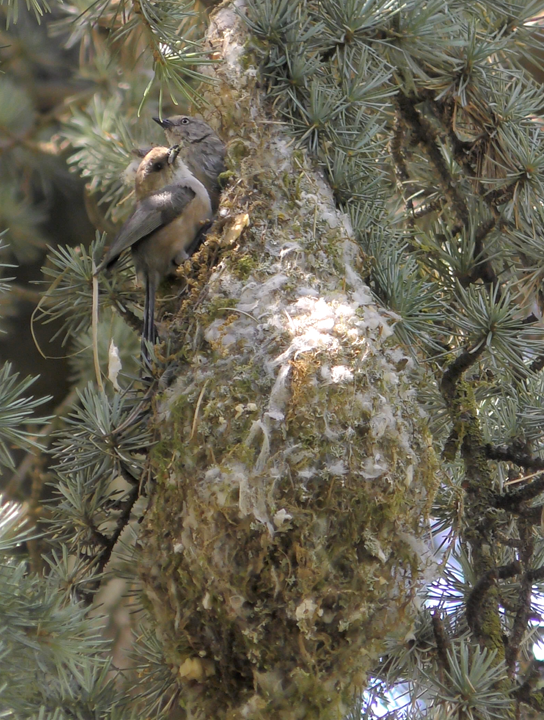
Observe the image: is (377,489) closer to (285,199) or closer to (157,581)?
(157,581)

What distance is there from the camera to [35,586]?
1816 mm

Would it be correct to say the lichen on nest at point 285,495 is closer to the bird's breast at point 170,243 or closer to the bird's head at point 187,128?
the bird's breast at point 170,243

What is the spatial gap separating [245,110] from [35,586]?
1557 mm

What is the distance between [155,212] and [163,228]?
60 millimetres

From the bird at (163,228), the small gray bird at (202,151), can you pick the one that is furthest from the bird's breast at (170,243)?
the small gray bird at (202,151)

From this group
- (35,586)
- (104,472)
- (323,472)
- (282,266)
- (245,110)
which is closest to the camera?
(35,586)

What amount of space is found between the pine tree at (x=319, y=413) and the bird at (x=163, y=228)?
0.27ft

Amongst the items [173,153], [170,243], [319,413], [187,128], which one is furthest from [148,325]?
[187,128]

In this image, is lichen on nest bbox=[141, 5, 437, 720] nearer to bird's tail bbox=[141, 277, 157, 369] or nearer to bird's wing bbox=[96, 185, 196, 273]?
bird's tail bbox=[141, 277, 157, 369]

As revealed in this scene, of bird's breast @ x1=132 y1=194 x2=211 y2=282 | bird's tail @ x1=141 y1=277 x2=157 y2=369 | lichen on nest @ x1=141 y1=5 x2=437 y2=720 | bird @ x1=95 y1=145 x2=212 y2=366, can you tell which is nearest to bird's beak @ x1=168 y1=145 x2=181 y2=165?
bird @ x1=95 y1=145 x2=212 y2=366

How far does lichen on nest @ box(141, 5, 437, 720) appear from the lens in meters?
1.87

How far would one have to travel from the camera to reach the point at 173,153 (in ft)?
9.52

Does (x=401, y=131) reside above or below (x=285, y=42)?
below

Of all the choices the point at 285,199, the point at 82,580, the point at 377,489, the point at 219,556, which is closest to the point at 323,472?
the point at 377,489
